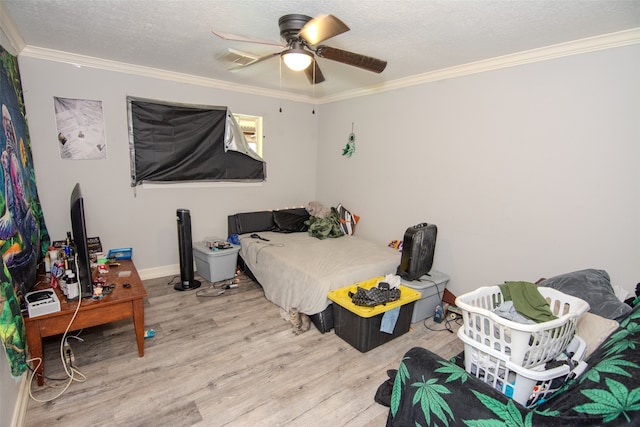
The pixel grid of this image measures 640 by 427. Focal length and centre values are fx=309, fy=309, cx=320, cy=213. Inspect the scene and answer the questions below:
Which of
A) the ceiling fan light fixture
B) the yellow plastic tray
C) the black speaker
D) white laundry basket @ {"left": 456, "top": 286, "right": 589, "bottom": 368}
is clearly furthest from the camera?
the black speaker

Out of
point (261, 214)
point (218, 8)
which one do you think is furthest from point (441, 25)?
point (261, 214)

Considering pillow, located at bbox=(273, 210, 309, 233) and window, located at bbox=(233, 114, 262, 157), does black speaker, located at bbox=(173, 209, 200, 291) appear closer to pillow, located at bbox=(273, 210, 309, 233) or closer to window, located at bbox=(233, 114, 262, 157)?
pillow, located at bbox=(273, 210, 309, 233)

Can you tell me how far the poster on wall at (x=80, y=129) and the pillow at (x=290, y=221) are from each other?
2.11 meters

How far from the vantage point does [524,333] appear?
1384 millimetres

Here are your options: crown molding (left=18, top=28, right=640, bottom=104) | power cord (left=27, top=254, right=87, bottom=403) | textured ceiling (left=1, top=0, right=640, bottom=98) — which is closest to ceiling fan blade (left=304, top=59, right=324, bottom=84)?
textured ceiling (left=1, top=0, right=640, bottom=98)

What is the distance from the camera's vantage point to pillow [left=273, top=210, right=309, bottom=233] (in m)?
4.25

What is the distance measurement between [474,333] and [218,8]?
95.3 inches

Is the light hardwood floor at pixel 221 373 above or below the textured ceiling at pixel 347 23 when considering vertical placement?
below

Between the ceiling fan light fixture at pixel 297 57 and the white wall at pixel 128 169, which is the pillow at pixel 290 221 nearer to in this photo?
the white wall at pixel 128 169

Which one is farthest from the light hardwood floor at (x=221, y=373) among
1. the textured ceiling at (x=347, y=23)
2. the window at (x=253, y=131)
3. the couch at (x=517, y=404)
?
the textured ceiling at (x=347, y=23)

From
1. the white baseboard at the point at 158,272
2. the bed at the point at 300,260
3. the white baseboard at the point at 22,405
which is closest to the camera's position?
the white baseboard at the point at 22,405

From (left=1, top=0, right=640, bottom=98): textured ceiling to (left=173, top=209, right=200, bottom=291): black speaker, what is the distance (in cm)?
159

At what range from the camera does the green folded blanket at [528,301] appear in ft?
5.25

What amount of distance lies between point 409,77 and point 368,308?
8.20 feet
